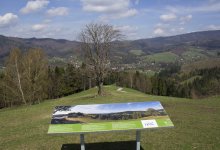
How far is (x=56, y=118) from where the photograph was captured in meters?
13.4

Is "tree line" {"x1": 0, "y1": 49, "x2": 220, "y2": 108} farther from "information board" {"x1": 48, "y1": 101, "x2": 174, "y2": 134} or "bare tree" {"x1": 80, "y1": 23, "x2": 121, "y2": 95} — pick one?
"information board" {"x1": 48, "y1": 101, "x2": 174, "y2": 134}

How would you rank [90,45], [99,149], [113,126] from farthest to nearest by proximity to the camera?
1. [90,45]
2. [99,149]
3. [113,126]

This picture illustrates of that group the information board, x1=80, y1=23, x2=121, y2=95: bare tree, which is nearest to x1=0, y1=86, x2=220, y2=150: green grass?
the information board

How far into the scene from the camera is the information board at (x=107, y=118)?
1280 centimetres

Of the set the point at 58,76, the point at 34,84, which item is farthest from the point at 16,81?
the point at 58,76

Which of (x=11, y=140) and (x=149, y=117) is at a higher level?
(x=149, y=117)

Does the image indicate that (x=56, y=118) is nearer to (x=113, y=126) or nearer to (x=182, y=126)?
(x=113, y=126)

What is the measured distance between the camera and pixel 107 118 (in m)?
13.3

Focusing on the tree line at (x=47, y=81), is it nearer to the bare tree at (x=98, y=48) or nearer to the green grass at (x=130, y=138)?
the bare tree at (x=98, y=48)

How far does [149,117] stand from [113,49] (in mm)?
29726

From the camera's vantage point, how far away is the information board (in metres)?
12.8

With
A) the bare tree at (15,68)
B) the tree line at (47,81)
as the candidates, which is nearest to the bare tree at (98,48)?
the tree line at (47,81)

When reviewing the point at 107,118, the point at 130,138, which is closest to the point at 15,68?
the point at 130,138

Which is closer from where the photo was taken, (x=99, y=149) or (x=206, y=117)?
(x=99, y=149)
